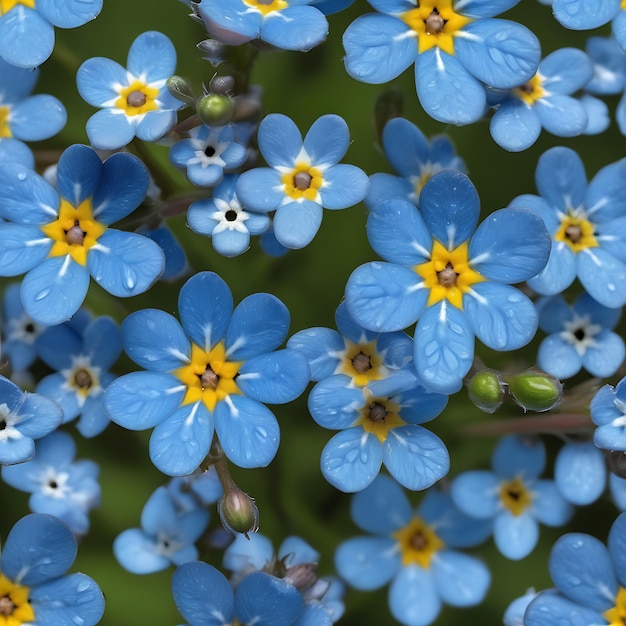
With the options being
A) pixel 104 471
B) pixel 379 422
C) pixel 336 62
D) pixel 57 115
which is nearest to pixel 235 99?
pixel 57 115

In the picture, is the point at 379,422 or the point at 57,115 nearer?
the point at 379,422

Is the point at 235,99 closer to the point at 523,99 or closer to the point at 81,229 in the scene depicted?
the point at 81,229

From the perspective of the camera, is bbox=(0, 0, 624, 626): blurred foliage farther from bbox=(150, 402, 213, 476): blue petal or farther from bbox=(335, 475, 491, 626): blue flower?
bbox=(150, 402, 213, 476): blue petal

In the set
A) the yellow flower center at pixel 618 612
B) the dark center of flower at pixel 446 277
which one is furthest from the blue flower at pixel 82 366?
the yellow flower center at pixel 618 612

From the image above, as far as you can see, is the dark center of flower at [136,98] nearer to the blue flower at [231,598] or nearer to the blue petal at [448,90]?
the blue petal at [448,90]

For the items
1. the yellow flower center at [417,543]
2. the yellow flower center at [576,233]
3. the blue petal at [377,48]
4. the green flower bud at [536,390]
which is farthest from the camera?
the yellow flower center at [417,543]

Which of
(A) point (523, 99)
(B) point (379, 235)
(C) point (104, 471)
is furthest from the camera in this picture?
(C) point (104, 471)

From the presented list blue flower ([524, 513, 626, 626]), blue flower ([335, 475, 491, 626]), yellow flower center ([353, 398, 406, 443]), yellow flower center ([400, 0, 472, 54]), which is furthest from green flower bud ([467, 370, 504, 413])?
yellow flower center ([400, 0, 472, 54])
